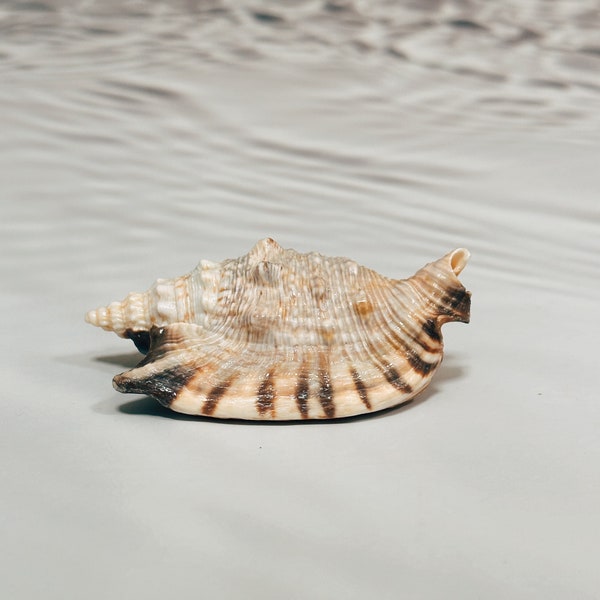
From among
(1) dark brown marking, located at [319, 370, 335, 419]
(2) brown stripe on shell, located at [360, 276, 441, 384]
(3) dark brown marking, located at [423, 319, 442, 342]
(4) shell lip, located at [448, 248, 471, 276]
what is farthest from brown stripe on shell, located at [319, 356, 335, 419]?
(4) shell lip, located at [448, 248, 471, 276]

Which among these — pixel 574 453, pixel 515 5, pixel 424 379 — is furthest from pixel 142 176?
pixel 515 5

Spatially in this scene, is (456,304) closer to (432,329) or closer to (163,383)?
(432,329)

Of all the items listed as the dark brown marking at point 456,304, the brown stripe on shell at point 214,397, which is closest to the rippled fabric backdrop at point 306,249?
the brown stripe on shell at point 214,397

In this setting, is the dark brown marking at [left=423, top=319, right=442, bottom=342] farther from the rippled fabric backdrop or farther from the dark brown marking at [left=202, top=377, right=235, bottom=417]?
the dark brown marking at [left=202, top=377, right=235, bottom=417]

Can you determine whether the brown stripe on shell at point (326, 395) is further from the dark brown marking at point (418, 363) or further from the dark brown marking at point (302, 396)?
the dark brown marking at point (418, 363)

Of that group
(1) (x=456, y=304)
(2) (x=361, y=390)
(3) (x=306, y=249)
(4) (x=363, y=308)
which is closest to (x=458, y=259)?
(1) (x=456, y=304)

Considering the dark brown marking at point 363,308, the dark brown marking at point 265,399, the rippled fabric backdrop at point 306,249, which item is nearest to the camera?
the rippled fabric backdrop at point 306,249

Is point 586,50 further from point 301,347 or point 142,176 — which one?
point 301,347
